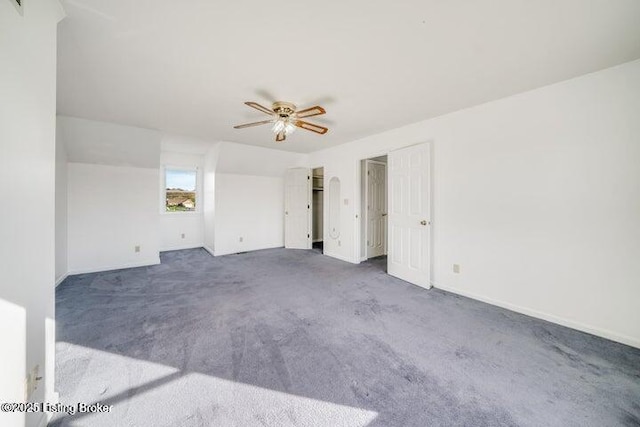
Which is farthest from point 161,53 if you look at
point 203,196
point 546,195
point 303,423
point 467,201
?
point 203,196

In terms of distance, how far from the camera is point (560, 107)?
7.93 ft

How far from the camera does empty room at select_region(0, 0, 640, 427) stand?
1358mm

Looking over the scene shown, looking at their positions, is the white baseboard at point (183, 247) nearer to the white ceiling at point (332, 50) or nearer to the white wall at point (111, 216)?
the white wall at point (111, 216)

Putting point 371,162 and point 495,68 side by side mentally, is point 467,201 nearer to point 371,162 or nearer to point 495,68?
point 495,68

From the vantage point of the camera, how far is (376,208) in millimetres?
5262

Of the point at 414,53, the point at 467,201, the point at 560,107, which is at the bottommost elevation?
the point at 467,201

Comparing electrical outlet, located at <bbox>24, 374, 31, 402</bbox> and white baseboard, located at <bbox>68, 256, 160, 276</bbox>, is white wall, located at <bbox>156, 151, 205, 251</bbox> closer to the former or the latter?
white baseboard, located at <bbox>68, 256, 160, 276</bbox>

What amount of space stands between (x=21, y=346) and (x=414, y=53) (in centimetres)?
311

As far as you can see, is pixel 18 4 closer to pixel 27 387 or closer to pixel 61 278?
pixel 27 387

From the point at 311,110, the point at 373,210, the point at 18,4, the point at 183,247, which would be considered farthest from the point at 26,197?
the point at 183,247

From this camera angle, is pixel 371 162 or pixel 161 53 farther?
pixel 371 162

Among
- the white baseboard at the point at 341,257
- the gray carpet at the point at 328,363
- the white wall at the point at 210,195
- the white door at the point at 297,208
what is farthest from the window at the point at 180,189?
the white baseboard at the point at 341,257

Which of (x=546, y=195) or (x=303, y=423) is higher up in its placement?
(x=546, y=195)

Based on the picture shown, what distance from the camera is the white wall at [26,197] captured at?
986 mm
